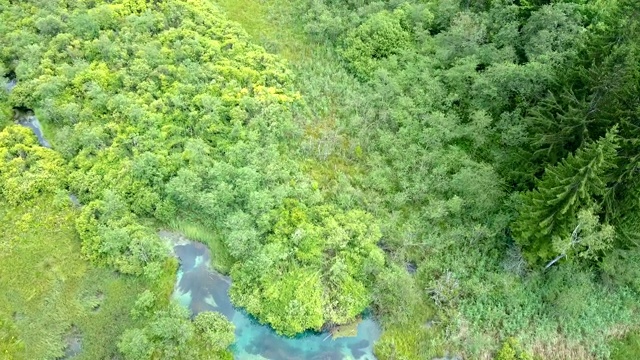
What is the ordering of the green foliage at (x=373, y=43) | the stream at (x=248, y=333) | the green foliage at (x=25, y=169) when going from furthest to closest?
1. the green foliage at (x=373, y=43)
2. the green foliage at (x=25, y=169)
3. the stream at (x=248, y=333)

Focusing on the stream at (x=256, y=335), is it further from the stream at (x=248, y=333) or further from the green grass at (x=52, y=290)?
the green grass at (x=52, y=290)

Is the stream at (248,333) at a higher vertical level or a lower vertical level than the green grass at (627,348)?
lower

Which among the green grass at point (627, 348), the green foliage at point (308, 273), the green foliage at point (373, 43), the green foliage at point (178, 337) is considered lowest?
the green foliage at point (178, 337)

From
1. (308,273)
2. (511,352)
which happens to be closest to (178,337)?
(308,273)

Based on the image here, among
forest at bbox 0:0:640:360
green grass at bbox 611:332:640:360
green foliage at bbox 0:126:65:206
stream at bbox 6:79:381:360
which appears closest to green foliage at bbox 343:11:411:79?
forest at bbox 0:0:640:360

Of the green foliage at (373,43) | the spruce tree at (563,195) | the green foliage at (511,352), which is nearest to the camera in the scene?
the spruce tree at (563,195)

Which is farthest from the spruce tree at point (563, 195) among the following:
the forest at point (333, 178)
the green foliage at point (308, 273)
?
the green foliage at point (308, 273)

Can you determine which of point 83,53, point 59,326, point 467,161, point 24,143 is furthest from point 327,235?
point 83,53

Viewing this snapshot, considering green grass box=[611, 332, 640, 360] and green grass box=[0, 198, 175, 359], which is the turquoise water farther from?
green grass box=[611, 332, 640, 360]
